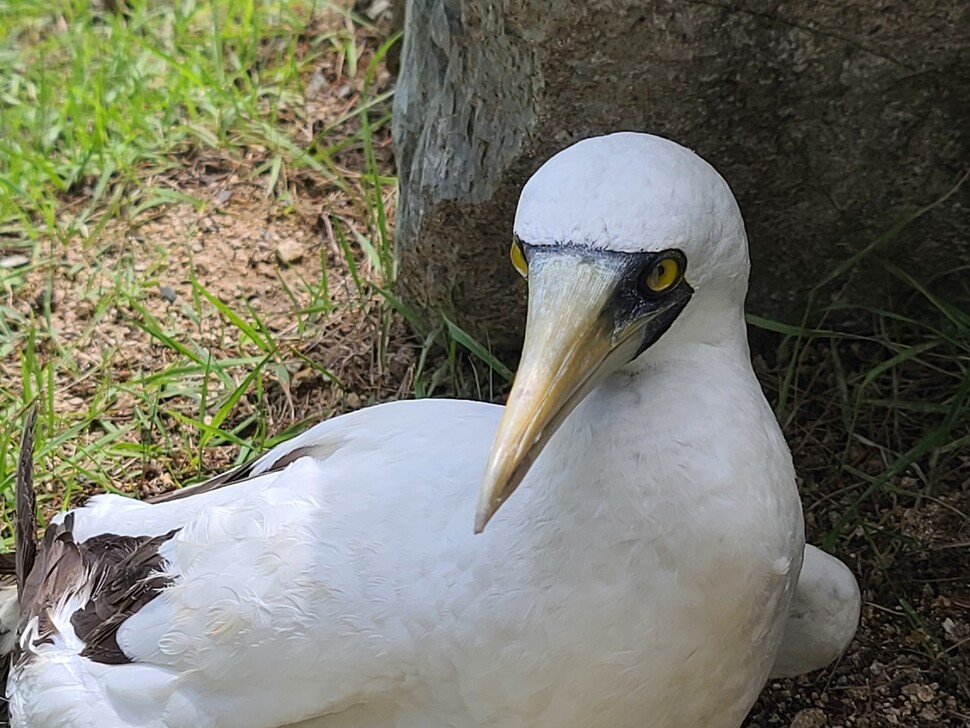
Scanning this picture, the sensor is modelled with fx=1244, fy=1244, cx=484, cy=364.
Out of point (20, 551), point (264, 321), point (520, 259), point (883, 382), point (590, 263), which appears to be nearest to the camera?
point (590, 263)

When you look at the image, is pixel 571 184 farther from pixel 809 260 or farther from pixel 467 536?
pixel 809 260

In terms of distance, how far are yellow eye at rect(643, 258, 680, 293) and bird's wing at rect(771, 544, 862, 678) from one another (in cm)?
82

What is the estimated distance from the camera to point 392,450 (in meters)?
2.00

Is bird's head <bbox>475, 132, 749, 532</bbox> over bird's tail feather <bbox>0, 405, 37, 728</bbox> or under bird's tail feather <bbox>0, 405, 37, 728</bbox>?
over

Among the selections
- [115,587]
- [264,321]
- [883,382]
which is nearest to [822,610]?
[883,382]

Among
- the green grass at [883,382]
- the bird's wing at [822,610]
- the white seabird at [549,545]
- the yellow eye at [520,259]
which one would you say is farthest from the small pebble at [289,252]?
the yellow eye at [520,259]

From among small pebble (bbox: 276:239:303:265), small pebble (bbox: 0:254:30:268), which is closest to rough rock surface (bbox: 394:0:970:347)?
small pebble (bbox: 276:239:303:265)

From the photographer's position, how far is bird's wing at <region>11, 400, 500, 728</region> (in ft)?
5.91

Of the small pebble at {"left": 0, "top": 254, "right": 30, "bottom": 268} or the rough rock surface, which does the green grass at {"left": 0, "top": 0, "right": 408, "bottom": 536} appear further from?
the rough rock surface

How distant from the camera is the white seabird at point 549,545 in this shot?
1.48 metres

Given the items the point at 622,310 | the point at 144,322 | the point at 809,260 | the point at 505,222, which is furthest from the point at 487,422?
the point at 144,322

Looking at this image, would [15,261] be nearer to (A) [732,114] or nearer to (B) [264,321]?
(B) [264,321]

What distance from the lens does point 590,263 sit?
1.46 m

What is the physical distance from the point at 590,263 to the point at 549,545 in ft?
1.39
